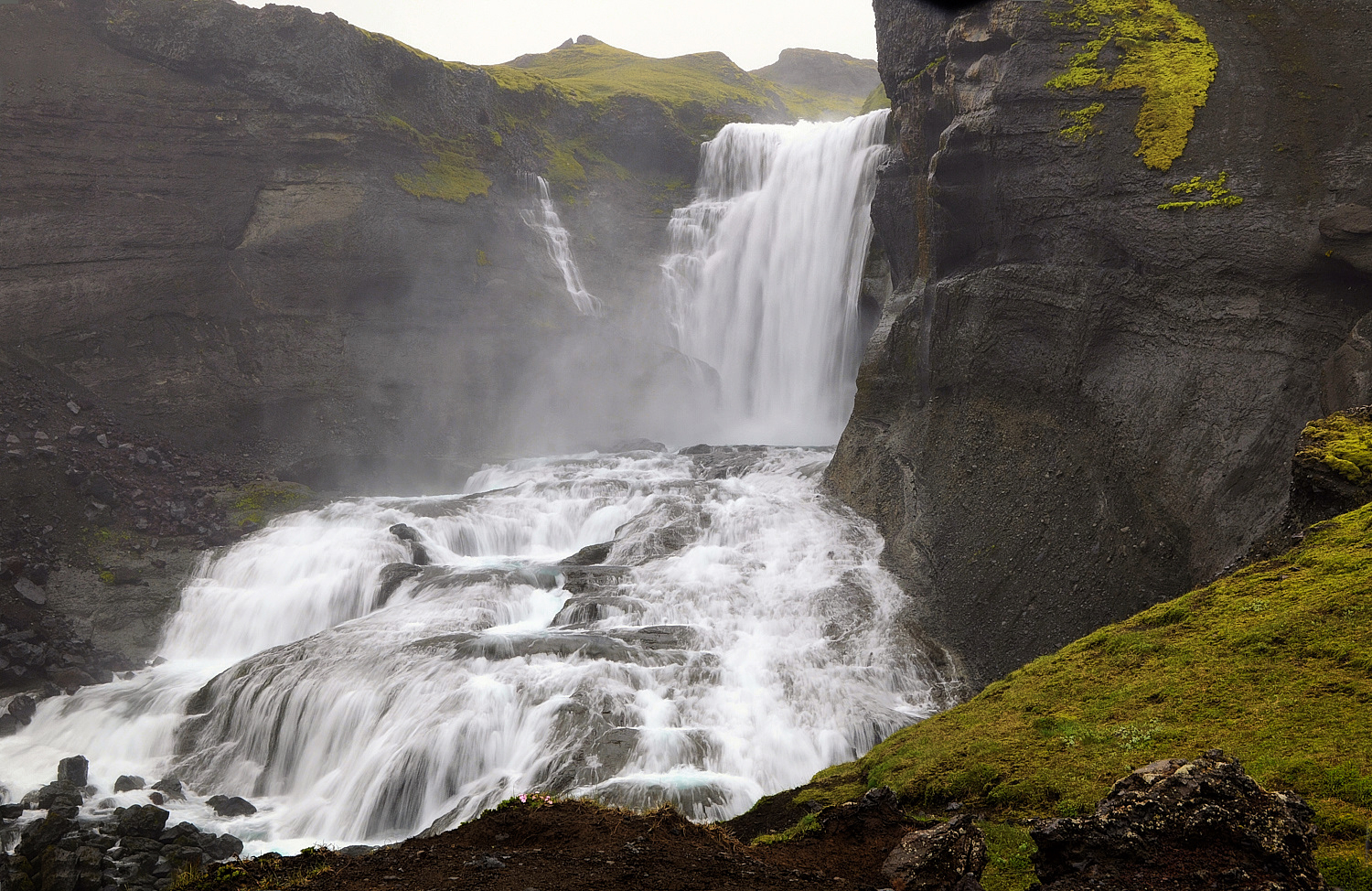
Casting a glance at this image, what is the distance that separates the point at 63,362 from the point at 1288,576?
112 ft

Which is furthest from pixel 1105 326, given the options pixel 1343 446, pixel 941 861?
pixel 941 861

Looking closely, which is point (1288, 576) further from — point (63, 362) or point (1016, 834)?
point (63, 362)

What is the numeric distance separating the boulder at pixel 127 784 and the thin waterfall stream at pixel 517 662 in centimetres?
22

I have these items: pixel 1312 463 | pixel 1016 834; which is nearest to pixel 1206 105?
pixel 1312 463

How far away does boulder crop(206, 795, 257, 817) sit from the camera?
14352mm

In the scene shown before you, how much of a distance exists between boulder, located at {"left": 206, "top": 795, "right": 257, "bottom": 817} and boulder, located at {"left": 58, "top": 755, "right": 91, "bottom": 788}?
110 inches

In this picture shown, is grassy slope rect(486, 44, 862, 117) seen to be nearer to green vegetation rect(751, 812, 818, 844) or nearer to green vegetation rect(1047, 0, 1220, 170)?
green vegetation rect(1047, 0, 1220, 170)

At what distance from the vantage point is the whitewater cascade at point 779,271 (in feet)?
113

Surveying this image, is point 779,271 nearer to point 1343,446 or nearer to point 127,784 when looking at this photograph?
point 1343,446

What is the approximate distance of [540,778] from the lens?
523 inches

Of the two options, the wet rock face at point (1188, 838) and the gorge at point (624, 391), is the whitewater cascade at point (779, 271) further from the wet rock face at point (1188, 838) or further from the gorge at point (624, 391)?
the wet rock face at point (1188, 838)

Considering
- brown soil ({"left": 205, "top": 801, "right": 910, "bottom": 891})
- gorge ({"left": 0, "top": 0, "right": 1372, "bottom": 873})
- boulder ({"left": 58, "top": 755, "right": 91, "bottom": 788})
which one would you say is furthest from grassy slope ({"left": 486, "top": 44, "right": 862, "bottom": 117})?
brown soil ({"left": 205, "top": 801, "right": 910, "bottom": 891})

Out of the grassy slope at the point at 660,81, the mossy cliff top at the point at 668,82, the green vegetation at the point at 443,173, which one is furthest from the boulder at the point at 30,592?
the grassy slope at the point at 660,81

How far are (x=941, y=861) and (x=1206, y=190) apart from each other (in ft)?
50.4
